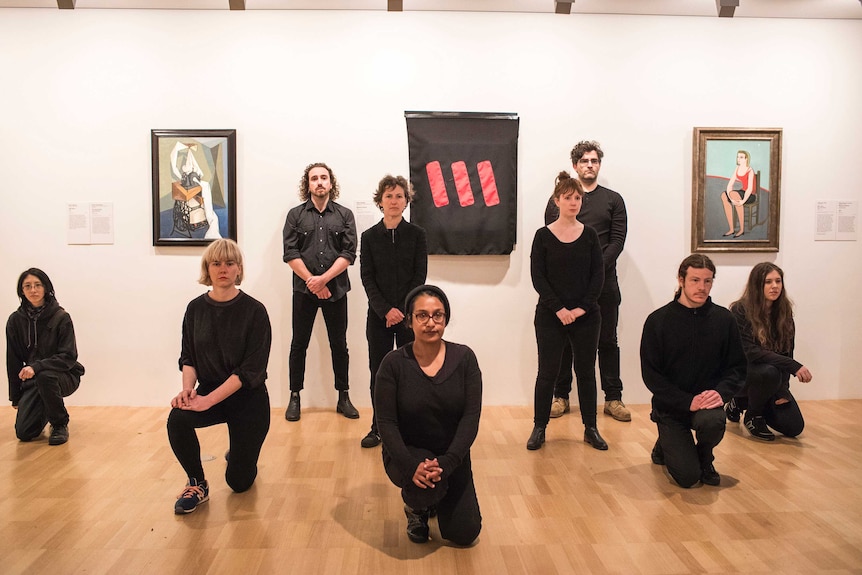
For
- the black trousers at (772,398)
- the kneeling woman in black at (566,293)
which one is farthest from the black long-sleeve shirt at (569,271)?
the black trousers at (772,398)

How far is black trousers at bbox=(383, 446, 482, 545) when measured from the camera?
9.52 feet

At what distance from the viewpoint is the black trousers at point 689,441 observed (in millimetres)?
3619

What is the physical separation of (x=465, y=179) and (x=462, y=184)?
43 millimetres

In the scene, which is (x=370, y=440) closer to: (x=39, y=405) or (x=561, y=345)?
(x=561, y=345)

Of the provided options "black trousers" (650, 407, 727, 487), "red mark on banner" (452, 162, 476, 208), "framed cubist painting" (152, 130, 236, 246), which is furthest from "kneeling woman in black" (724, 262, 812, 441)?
"framed cubist painting" (152, 130, 236, 246)

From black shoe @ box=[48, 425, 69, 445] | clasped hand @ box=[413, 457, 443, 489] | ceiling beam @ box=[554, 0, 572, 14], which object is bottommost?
black shoe @ box=[48, 425, 69, 445]

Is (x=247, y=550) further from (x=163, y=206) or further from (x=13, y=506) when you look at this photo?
(x=163, y=206)

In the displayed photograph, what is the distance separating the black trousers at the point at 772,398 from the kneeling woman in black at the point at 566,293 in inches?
40.7

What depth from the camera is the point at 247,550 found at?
293cm

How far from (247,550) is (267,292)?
9.11 ft

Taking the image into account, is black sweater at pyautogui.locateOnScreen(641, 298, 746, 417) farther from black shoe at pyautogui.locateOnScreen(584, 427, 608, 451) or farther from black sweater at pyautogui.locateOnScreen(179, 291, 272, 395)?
black sweater at pyautogui.locateOnScreen(179, 291, 272, 395)

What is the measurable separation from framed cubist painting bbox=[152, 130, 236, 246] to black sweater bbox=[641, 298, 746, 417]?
125 inches

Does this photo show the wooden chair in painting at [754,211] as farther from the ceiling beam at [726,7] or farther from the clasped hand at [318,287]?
the clasped hand at [318,287]

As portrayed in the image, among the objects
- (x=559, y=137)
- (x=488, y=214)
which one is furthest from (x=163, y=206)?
(x=559, y=137)
